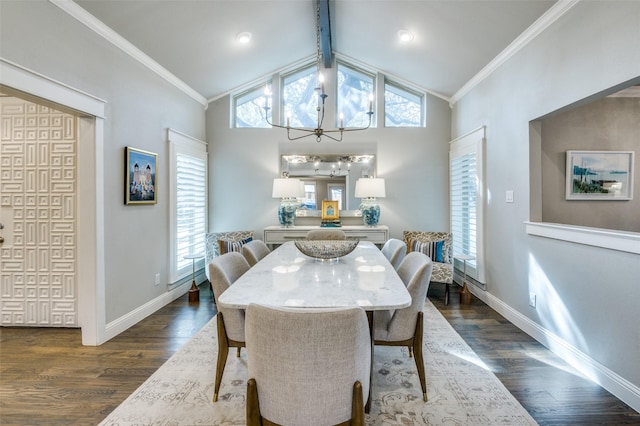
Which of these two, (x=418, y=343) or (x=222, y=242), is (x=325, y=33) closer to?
(x=222, y=242)

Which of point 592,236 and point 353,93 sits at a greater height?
point 353,93

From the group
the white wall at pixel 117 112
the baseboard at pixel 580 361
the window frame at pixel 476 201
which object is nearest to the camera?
the baseboard at pixel 580 361

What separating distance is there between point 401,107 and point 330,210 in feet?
6.49

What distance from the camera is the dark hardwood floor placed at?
1.77m

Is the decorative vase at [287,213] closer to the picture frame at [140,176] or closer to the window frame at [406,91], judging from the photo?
the picture frame at [140,176]

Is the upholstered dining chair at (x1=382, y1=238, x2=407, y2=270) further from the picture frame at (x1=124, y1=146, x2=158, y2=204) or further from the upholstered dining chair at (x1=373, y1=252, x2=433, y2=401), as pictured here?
the picture frame at (x1=124, y1=146, x2=158, y2=204)

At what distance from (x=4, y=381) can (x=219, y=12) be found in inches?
137

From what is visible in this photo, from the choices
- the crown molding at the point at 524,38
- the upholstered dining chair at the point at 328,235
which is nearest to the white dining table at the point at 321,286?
the upholstered dining chair at the point at 328,235

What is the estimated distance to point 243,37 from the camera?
347 centimetres

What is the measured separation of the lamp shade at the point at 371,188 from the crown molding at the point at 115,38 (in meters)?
2.78

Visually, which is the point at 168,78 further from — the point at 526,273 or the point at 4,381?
the point at 526,273

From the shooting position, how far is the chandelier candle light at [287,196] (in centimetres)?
442

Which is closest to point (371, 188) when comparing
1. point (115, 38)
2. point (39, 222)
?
point (115, 38)

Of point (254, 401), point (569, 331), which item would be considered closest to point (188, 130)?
point (254, 401)
